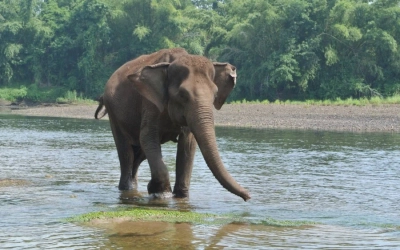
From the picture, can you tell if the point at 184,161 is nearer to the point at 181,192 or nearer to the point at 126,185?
the point at 181,192

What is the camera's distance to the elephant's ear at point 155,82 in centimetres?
1041

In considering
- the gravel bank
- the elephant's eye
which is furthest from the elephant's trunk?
the gravel bank

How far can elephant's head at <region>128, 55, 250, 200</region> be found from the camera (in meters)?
9.32

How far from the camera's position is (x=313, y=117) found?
122ft

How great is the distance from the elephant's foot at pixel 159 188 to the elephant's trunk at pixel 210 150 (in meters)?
1.70

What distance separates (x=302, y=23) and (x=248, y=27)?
4343 millimetres

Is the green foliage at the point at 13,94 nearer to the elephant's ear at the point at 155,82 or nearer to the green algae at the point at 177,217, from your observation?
the elephant's ear at the point at 155,82

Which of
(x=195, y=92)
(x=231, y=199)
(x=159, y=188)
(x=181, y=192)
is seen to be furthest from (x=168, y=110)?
(x=231, y=199)

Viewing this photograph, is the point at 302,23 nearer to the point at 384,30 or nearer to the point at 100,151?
the point at 384,30

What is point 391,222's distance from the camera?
951 centimetres

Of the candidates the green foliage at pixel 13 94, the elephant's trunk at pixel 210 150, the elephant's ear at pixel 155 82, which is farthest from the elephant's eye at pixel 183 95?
the green foliage at pixel 13 94

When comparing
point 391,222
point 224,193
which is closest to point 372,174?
point 224,193

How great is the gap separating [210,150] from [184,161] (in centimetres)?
216

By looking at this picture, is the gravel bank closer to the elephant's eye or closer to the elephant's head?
the elephant's head
